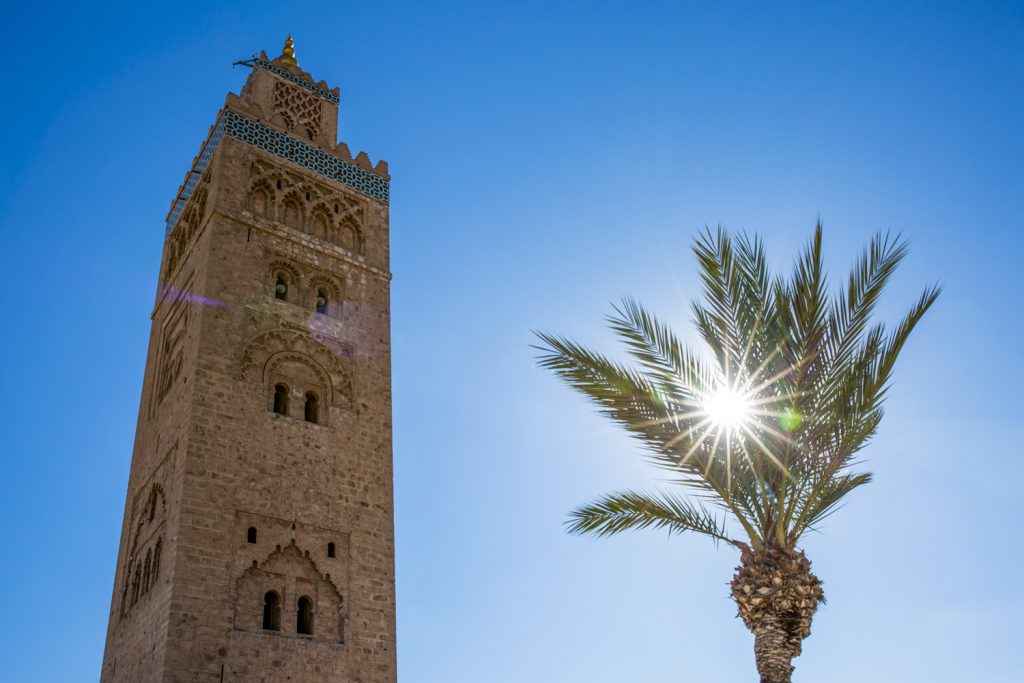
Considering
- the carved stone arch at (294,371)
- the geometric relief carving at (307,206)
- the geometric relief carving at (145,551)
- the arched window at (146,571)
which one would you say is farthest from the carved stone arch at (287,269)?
the arched window at (146,571)

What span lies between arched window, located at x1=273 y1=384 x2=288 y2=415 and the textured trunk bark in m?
9.21

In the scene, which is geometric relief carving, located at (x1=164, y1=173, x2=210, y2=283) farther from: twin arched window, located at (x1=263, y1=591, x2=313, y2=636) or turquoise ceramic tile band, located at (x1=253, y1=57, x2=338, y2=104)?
twin arched window, located at (x1=263, y1=591, x2=313, y2=636)

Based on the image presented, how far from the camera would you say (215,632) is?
39.2 feet

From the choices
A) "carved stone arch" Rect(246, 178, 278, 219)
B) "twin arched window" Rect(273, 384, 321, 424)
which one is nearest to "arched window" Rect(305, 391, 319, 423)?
"twin arched window" Rect(273, 384, 321, 424)

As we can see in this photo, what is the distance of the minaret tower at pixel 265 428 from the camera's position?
40.8 feet

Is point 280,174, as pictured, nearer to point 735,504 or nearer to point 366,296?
point 366,296

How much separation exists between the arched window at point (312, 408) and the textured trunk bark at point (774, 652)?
9.19m

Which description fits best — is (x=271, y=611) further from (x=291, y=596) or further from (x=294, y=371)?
(x=294, y=371)

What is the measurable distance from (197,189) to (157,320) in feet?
8.38

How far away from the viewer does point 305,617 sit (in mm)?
13070

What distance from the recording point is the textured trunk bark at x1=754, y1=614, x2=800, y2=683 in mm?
7102

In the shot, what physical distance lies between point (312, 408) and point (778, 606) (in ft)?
31.0

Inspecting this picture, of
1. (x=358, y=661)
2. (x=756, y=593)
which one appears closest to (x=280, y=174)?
(x=358, y=661)

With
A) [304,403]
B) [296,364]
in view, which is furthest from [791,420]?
[296,364]
